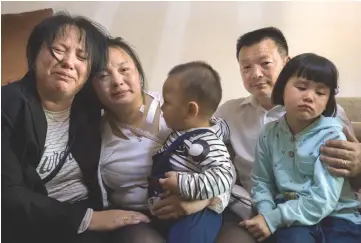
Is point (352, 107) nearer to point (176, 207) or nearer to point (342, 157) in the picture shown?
point (342, 157)

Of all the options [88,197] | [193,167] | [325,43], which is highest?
[325,43]

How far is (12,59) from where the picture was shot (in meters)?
1.86

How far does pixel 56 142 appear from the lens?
1178mm

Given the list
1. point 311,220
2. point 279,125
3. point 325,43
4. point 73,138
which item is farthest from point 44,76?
point 325,43

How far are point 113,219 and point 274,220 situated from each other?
16.6 inches

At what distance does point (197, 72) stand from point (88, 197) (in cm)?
50

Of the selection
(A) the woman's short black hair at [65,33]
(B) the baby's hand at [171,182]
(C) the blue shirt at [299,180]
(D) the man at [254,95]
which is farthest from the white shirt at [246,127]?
(A) the woman's short black hair at [65,33]

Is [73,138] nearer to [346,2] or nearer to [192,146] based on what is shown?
[192,146]

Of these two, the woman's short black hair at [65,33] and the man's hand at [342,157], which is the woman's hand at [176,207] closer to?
the man's hand at [342,157]

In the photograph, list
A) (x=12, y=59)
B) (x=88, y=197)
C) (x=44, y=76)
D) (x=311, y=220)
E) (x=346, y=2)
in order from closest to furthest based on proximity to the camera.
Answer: (x=311, y=220)
(x=44, y=76)
(x=88, y=197)
(x=12, y=59)
(x=346, y=2)

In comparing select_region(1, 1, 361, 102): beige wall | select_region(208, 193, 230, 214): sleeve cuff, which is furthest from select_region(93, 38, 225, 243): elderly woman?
select_region(1, 1, 361, 102): beige wall

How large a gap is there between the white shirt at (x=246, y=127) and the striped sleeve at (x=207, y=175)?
32 centimetres

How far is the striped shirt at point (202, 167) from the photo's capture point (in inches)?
39.8

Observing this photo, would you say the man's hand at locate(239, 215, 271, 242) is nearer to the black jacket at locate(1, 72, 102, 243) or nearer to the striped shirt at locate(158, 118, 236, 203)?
the striped shirt at locate(158, 118, 236, 203)
